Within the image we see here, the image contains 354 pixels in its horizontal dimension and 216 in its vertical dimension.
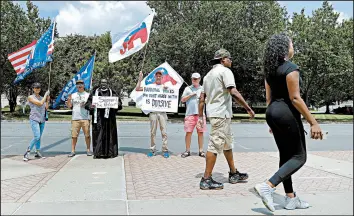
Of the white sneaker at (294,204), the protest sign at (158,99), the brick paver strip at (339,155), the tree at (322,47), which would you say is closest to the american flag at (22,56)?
the protest sign at (158,99)

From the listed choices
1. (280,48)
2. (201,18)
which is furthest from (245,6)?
(280,48)

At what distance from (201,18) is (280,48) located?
23.7 metres

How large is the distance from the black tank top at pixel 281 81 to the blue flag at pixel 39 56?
20.9ft

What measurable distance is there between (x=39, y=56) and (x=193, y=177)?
16.7 ft

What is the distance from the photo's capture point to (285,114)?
461 cm

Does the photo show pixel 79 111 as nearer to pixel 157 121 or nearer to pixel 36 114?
pixel 36 114

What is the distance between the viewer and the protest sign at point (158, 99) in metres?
9.34

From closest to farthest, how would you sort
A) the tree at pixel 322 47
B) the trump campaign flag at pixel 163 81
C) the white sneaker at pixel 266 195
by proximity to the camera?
1. the white sneaker at pixel 266 195
2. the trump campaign flag at pixel 163 81
3. the tree at pixel 322 47

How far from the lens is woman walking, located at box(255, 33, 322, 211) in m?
4.48

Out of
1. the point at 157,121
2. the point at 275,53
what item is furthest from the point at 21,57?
the point at 275,53

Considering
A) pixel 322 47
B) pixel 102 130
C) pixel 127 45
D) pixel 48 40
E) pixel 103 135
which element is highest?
pixel 322 47

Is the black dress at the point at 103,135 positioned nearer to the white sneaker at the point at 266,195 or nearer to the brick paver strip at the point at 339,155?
the brick paver strip at the point at 339,155

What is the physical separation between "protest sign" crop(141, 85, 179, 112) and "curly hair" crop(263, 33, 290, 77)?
4.71m

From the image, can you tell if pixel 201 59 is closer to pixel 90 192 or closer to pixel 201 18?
pixel 201 18
